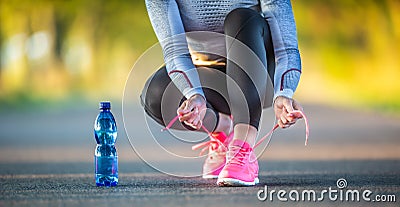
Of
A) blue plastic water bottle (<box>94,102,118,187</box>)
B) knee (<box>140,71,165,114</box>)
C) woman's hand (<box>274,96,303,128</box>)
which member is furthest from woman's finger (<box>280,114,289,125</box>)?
blue plastic water bottle (<box>94,102,118,187</box>)

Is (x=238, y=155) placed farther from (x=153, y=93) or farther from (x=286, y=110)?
(x=153, y=93)

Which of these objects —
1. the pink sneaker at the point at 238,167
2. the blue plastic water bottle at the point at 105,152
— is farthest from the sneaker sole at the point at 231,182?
the blue plastic water bottle at the point at 105,152

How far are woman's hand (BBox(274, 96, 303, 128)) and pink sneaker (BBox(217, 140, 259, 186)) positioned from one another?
0.73ft

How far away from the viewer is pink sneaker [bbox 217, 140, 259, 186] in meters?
4.05

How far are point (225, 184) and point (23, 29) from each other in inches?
805

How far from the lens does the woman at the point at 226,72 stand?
13.4 feet

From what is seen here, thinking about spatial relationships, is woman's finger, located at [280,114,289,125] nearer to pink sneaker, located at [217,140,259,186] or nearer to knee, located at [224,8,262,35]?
pink sneaker, located at [217,140,259,186]

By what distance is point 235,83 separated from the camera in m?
4.19

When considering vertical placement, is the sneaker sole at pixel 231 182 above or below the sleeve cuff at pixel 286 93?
below

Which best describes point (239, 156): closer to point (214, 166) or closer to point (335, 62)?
point (214, 166)

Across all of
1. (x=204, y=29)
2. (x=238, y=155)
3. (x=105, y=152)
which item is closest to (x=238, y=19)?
(x=204, y=29)

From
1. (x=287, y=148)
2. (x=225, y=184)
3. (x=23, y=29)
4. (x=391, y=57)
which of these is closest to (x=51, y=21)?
(x=23, y=29)

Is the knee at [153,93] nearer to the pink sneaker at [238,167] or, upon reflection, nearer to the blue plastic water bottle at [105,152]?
the blue plastic water bottle at [105,152]

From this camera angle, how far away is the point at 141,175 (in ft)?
16.7
